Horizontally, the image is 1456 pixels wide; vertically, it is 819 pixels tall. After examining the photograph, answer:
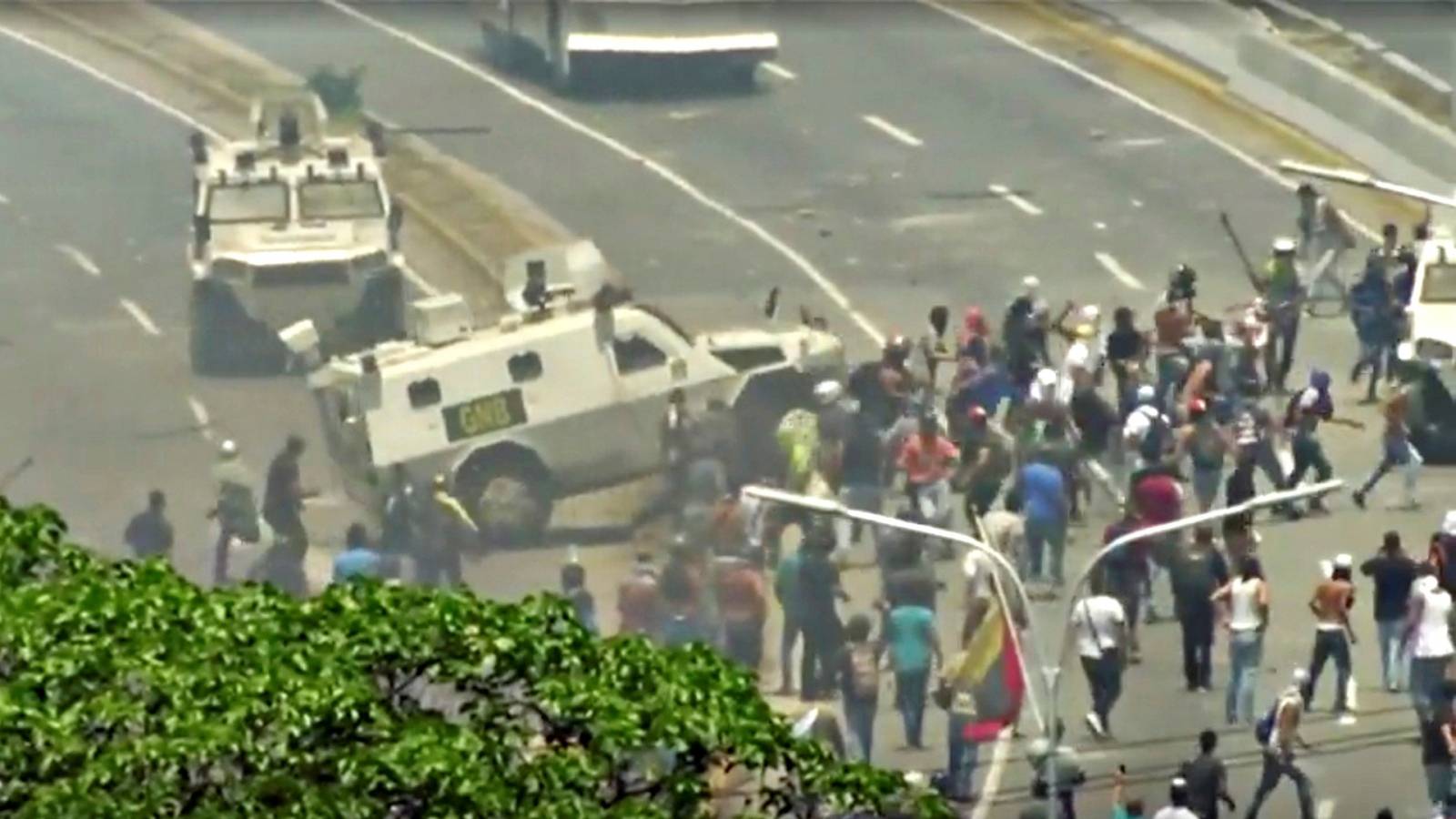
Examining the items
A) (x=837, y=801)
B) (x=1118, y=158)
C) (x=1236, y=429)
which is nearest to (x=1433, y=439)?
(x=1236, y=429)

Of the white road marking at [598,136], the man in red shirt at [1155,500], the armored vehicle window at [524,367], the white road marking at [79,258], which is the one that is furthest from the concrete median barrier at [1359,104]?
the white road marking at [79,258]

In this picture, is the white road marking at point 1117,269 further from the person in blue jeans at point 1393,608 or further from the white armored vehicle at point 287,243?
the person in blue jeans at point 1393,608

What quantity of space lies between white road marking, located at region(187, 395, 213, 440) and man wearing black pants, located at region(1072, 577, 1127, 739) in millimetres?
8449

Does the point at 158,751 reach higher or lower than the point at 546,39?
higher

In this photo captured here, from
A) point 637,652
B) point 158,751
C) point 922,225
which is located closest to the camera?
point 158,751

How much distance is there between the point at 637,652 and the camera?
19906mm

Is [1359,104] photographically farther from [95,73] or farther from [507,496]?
[95,73]

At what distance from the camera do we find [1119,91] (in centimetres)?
4338

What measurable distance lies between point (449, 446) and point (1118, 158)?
646 cm

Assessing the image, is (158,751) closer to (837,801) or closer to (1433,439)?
(837,801)

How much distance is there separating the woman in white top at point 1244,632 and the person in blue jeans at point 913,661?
181 centimetres

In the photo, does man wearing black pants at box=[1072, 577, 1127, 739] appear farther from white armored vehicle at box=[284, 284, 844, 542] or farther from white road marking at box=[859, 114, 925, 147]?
white road marking at box=[859, 114, 925, 147]

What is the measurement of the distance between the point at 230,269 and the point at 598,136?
125 inches

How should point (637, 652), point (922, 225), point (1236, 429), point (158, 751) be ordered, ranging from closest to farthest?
point (158, 751), point (637, 652), point (1236, 429), point (922, 225)
